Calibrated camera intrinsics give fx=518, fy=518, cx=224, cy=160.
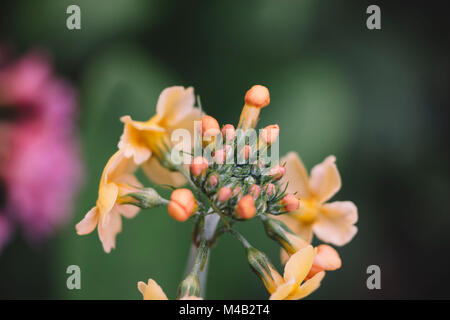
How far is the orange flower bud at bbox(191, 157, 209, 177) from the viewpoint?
41.4 inches

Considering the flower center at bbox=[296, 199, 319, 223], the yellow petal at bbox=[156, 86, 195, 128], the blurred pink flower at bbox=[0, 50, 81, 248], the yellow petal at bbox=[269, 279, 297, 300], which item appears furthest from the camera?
the blurred pink flower at bbox=[0, 50, 81, 248]

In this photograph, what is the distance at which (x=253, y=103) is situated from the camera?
3.79 feet

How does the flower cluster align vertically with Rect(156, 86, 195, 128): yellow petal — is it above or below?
below

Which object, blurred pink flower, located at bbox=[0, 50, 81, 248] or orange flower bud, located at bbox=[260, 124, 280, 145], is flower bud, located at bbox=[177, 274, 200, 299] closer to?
orange flower bud, located at bbox=[260, 124, 280, 145]

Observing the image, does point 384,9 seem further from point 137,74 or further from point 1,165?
→ point 1,165

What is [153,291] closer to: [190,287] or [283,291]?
[190,287]

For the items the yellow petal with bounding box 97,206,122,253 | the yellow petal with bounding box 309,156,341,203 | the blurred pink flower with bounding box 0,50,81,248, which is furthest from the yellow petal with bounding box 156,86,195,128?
the blurred pink flower with bounding box 0,50,81,248

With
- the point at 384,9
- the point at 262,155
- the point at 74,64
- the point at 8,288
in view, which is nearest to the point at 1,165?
the point at 8,288

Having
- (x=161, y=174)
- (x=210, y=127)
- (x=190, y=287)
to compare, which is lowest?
(x=190, y=287)

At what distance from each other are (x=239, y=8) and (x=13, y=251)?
4.51 ft

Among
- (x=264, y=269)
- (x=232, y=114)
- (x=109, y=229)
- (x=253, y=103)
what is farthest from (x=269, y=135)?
(x=232, y=114)

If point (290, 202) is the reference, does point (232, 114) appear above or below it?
above

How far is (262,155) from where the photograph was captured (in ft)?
3.77

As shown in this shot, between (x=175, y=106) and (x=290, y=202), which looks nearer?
(x=290, y=202)
